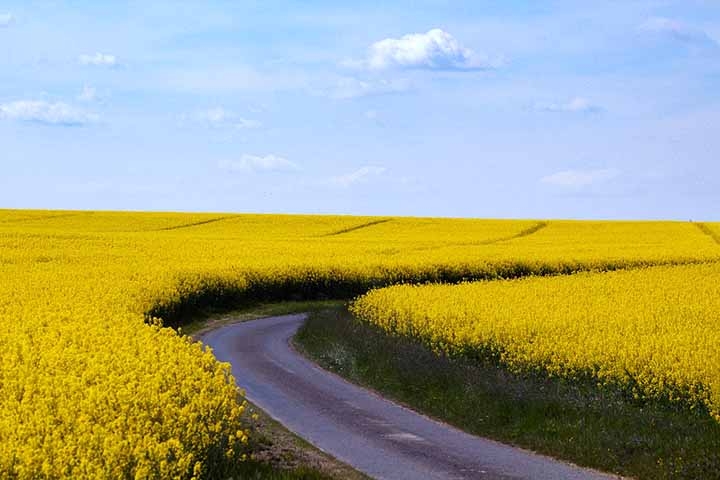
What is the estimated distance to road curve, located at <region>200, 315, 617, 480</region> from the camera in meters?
15.3

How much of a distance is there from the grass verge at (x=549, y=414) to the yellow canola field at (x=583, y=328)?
0.55 meters

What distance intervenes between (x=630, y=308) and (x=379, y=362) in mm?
9444

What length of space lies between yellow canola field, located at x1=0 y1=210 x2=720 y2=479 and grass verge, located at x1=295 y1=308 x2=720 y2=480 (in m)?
4.21

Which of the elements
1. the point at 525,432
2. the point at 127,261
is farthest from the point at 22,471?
the point at 127,261

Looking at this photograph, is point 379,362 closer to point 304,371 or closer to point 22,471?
point 304,371

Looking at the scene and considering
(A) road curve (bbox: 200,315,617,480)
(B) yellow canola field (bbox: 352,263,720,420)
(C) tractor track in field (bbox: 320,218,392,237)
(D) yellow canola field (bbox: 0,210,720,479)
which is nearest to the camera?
Answer: (D) yellow canola field (bbox: 0,210,720,479)

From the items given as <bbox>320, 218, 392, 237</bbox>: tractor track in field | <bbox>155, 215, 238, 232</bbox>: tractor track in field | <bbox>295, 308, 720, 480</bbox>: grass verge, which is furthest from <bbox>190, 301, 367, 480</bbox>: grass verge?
<bbox>155, 215, 238, 232</bbox>: tractor track in field

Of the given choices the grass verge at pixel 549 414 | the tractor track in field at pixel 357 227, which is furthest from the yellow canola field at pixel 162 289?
the grass verge at pixel 549 414

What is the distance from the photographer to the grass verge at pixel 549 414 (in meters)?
15.4

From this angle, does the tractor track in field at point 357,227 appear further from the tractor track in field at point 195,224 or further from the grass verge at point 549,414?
the grass verge at point 549,414

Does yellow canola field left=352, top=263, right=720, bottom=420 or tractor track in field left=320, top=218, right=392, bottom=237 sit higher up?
tractor track in field left=320, top=218, right=392, bottom=237

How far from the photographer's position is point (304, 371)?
81.5 ft

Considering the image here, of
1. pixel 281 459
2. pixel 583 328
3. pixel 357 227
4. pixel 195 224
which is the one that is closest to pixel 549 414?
pixel 281 459

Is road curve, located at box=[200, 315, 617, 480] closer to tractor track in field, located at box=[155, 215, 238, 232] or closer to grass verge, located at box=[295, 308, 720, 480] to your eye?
grass verge, located at box=[295, 308, 720, 480]
